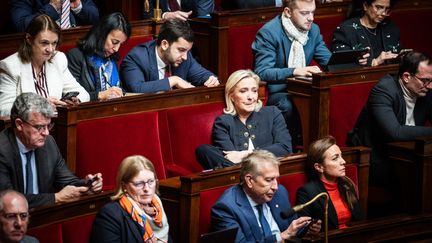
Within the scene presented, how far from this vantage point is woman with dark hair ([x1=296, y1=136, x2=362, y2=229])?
2990 millimetres

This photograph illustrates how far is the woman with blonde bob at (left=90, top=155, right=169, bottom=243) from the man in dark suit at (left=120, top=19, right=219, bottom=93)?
0.86 m

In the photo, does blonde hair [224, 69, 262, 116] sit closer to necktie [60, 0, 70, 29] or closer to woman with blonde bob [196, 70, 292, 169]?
woman with blonde bob [196, 70, 292, 169]

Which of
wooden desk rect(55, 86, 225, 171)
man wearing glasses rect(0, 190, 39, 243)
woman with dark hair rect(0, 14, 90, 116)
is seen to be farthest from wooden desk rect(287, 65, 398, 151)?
man wearing glasses rect(0, 190, 39, 243)

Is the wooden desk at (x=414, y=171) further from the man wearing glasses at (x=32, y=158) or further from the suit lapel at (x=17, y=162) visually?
the suit lapel at (x=17, y=162)

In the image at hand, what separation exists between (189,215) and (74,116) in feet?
1.54

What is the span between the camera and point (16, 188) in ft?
8.86

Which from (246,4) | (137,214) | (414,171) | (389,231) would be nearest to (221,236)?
(137,214)

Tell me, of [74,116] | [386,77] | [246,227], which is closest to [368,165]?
[386,77]

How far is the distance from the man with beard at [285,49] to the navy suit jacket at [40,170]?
1.08 m

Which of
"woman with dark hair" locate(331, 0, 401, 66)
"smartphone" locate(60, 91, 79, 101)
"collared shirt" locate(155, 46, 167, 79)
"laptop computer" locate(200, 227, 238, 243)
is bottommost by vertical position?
"laptop computer" locate(200, 227, 238, 243)

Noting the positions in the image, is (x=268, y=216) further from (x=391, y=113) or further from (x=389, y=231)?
(x=391, y=113)

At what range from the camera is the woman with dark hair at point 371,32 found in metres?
3.99

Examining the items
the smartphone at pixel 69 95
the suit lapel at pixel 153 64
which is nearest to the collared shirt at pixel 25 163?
the smartphone at pixel 69 95

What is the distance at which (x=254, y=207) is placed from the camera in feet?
9.43
